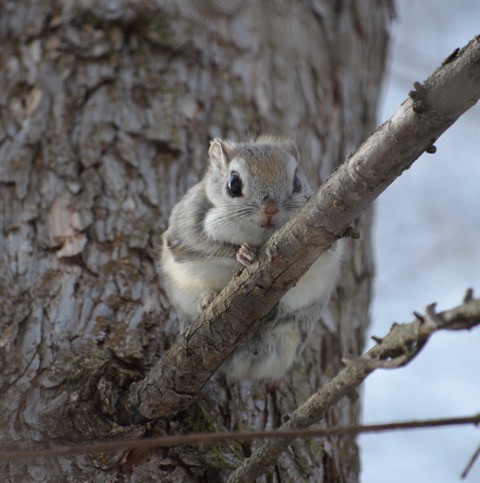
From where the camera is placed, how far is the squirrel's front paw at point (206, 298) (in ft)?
9.60

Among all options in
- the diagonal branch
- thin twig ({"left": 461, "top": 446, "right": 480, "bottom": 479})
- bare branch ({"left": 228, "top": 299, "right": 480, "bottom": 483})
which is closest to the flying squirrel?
the diagonal branch

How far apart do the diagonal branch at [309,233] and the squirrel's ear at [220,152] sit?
97 centimetres

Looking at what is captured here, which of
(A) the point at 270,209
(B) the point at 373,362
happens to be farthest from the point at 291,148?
(B) the point at 373,362

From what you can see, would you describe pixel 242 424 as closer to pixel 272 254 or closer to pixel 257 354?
pixel 257 354

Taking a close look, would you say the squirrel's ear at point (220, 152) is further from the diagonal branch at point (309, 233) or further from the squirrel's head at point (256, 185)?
the diagonal branch at point (309, 233)

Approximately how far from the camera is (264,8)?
134 inches

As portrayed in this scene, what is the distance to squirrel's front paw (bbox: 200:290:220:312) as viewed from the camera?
9.60 ft

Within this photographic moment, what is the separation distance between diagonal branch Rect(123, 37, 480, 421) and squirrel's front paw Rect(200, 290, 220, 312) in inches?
14.5

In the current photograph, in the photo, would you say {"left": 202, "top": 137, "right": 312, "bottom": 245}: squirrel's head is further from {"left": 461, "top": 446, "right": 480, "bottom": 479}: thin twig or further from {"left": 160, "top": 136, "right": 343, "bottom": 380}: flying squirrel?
{"left": 461, "top": 446, "right": 480, "bottom": 479}: thin twig

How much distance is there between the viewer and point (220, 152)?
3338 millimetres

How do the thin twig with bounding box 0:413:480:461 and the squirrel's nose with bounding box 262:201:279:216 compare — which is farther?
the squirrel's nose with bounding box 262:201:279:216

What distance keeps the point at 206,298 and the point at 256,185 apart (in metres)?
0.46

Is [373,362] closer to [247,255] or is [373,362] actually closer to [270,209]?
[247,255]

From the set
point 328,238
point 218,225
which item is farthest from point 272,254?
point 218,225
